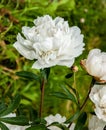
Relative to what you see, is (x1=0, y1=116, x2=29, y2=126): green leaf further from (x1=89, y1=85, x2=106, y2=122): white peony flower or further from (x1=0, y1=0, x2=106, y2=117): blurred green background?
(x1=0, y1=0, x2=106, y2=117): blurred green background

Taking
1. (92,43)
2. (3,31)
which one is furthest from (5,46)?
(92,43)

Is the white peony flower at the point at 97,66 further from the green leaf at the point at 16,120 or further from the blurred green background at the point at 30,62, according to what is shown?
the blurred green background at the point at 30,62

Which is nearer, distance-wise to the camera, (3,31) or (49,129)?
(49,129)

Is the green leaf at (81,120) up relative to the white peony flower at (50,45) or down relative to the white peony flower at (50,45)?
down

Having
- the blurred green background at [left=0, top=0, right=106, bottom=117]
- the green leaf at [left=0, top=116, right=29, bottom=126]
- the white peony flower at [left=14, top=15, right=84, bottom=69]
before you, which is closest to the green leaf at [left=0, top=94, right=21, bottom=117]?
the green leaf at [left=0, top=116, right=29, bottom=126]

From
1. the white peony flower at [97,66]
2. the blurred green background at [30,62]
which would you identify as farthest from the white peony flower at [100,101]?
the blurred green background at [30,62]

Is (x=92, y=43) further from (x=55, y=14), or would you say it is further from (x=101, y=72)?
(x=101, y=72)

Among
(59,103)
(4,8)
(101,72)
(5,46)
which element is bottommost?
(59,103)
